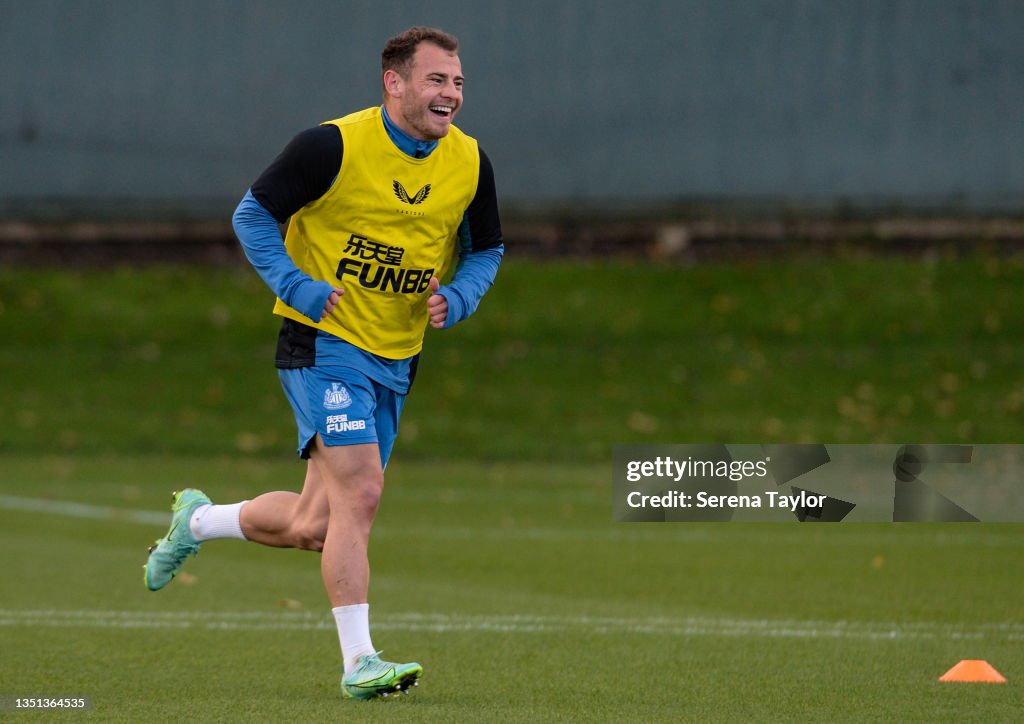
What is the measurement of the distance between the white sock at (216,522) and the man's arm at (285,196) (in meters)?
1.07

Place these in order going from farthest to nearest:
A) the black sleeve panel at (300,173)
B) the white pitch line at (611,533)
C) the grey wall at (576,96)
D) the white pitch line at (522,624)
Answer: the grey wall at (576,96) → the white pitch line at (611,533) → the white pitch line at (522,624) → the black sleeve panel at (300,173)

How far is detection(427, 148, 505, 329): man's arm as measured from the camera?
6133 mm

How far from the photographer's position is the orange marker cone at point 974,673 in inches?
243

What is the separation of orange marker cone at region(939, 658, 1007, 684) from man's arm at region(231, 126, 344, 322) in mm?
2602

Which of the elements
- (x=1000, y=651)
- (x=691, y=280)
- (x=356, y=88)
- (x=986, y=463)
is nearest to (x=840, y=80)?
(x=691, y=280)

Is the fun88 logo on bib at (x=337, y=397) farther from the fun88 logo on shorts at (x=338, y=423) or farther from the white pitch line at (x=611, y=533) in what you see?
the white pitch line at (x=611, y=533)

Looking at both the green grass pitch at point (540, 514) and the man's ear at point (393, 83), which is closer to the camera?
the man's ear at point (393, 83)

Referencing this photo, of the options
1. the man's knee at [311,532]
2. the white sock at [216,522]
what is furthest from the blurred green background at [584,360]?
the man's knee at [311,532]

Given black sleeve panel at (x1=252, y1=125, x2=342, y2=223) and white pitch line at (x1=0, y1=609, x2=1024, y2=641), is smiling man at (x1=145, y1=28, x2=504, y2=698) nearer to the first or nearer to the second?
black sleeve panel at (x1=252, y1=125, x2=342, y2=223)

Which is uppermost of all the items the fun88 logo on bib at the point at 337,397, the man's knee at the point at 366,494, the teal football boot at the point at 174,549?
the fun88 logo on bib at the point at 337,397

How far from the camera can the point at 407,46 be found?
6.07 metres

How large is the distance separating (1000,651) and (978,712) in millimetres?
1508

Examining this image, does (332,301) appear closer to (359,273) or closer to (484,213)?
(359,273)

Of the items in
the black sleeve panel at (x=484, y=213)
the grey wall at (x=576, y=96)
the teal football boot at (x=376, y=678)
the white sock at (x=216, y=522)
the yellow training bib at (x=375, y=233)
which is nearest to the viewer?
the teal football boot at (x=376, y=678)
